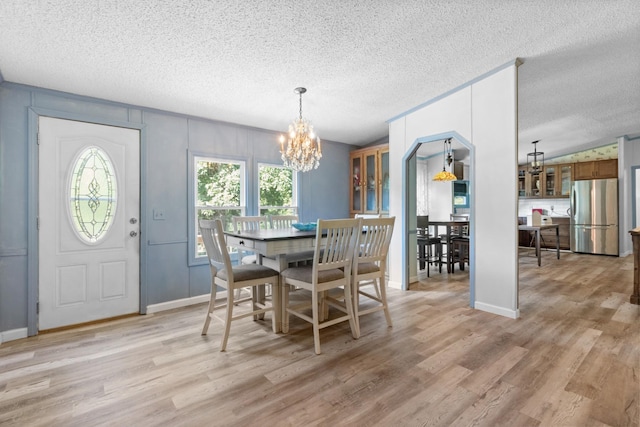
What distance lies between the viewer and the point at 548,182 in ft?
26.1

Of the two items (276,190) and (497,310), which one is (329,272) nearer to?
(497,310)

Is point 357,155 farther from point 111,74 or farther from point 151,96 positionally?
point 111,74

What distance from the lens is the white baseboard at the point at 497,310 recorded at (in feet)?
9.97

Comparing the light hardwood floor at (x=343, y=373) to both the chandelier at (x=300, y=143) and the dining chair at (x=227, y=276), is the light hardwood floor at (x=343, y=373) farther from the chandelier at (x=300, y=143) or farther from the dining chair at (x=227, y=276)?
the chandelier at (x=300, y=143)

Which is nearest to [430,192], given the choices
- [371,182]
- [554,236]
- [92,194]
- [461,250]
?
[461,250]

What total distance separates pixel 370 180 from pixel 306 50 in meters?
3.03

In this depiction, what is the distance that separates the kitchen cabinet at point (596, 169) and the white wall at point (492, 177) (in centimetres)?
614

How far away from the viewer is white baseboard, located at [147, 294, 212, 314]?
344 cm

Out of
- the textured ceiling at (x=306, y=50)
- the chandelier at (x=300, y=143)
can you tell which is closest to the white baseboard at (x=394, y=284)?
the chandelier at (x=300, y=143)

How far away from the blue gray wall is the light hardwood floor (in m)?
0.53

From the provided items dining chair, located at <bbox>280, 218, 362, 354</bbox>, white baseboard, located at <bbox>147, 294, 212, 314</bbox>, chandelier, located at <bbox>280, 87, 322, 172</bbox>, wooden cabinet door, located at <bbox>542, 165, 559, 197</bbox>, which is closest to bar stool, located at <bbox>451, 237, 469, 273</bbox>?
dining chair, located at <bbox>280, 218, 362, 354</bbox>

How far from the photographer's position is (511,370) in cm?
210

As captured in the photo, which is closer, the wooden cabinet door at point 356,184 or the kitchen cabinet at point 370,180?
the kitchen cabinet at point 370,180

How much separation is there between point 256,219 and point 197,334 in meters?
1.58
